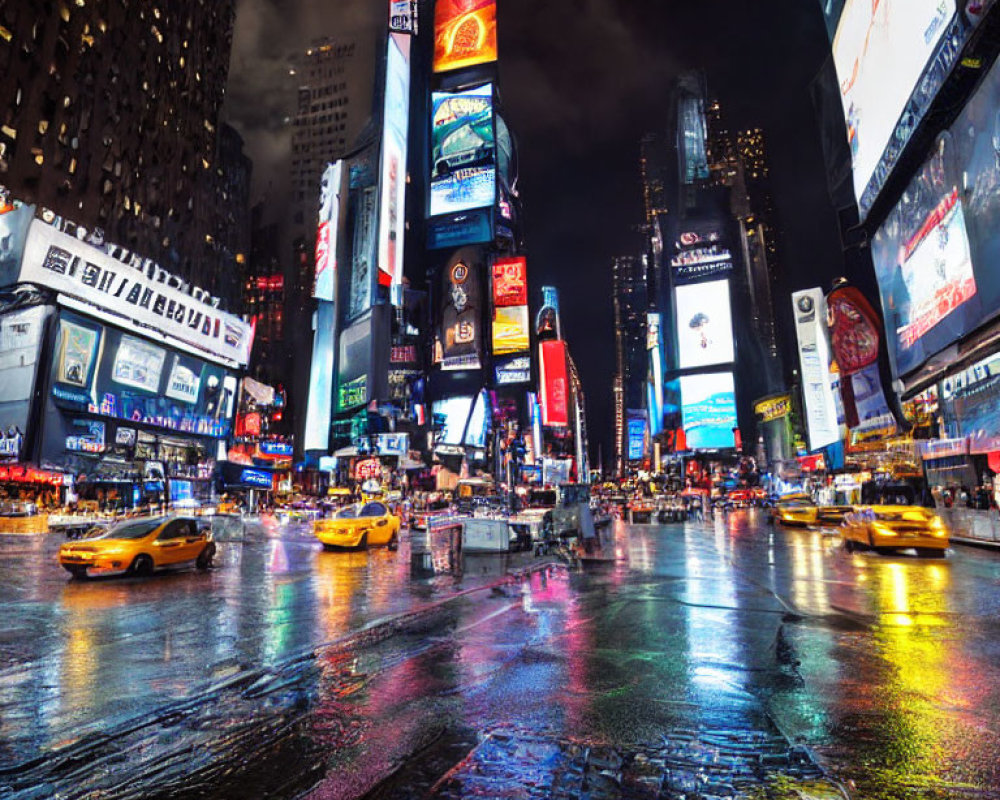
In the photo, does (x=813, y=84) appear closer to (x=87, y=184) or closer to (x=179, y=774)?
(x=179, y=774)

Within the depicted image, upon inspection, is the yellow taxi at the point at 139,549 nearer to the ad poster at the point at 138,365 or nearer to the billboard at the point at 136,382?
the billboard at the point at 136,382

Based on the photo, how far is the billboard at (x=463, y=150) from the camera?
89.8 metres

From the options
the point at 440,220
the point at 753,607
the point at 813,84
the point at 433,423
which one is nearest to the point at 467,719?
the point at 753,607

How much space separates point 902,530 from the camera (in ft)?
60.5

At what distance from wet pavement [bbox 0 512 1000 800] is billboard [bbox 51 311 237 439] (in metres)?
44.8

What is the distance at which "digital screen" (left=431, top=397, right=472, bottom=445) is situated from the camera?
94812mm

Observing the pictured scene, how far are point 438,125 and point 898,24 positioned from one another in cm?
7309

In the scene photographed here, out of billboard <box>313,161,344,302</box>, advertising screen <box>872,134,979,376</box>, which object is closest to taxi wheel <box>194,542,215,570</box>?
advertising screen <box>872,134,979,376</box>

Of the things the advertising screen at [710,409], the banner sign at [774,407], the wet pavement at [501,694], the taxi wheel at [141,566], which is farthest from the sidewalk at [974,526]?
the banner sign at [774,407]

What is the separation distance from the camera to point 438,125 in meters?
91.8

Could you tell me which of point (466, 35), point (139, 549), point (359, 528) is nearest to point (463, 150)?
point (466, 35)

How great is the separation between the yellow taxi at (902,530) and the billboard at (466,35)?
88642 millimetres

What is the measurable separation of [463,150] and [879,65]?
68.7m

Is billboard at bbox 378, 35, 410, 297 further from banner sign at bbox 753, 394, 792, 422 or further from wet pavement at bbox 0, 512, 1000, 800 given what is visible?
wet pavement at bbox 0, 512, 1000, 800
